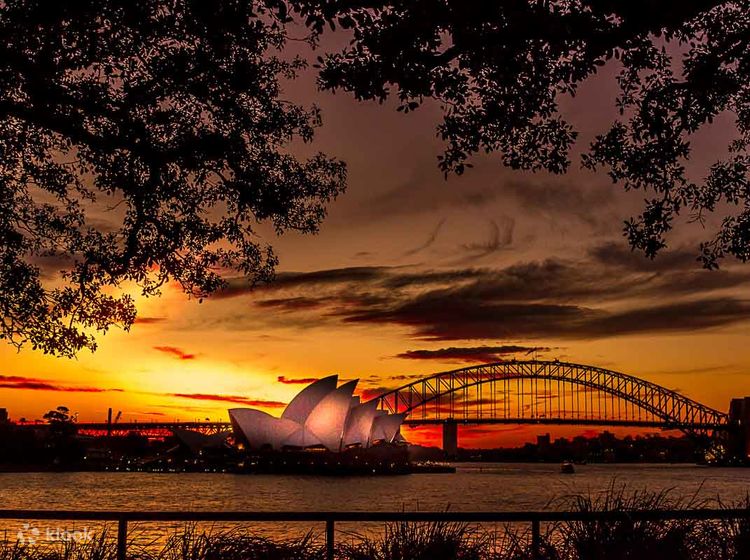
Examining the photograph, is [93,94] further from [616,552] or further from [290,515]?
[616,552]

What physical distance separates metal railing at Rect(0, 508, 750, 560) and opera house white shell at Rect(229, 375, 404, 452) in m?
117

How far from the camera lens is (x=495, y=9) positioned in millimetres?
8539

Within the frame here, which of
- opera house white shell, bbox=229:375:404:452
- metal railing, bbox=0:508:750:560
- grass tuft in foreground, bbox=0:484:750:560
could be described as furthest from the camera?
opera house white shell, bbox=229:375:404:452

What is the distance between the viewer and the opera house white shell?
4988 inches

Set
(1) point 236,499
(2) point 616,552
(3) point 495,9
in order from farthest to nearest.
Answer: (1) point 236,499 → (3) point 495,9 → (2) point 616,552

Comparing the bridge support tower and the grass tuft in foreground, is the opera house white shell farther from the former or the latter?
the grass tuft in foreground

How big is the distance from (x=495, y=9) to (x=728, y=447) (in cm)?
17449

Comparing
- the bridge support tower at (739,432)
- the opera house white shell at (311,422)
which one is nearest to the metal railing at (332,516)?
the opera house white shell at (311,422)

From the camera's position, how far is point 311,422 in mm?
130375

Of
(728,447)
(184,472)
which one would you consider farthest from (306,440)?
(728,447)

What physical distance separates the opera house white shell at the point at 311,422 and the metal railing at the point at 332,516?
11682cm

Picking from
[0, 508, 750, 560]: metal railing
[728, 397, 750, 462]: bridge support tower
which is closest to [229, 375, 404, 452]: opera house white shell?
[728, 397, 750, 462]: bridge support tower

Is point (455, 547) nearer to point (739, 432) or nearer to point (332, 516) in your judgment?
point (332, 516)

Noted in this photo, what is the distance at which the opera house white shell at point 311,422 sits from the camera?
127 meters
